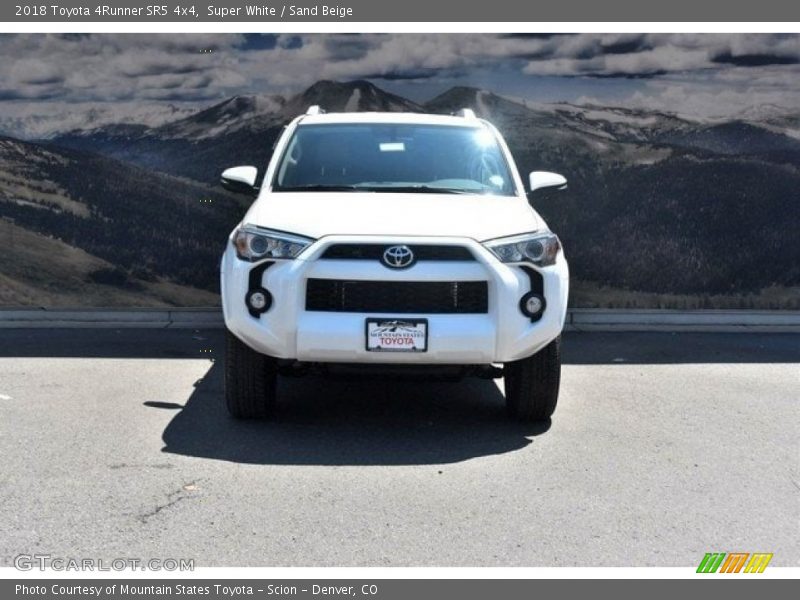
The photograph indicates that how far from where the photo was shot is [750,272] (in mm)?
11406

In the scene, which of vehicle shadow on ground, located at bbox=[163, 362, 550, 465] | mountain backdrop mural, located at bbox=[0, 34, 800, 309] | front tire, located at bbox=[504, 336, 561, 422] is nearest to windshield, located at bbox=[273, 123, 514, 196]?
front tire, located at bbox=[504, 336, 561, 422]

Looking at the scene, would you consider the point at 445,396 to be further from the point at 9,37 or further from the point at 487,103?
the point at 9,37

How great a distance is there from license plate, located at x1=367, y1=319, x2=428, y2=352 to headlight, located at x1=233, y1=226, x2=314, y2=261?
1.95ft

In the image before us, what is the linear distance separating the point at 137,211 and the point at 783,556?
25.7ft

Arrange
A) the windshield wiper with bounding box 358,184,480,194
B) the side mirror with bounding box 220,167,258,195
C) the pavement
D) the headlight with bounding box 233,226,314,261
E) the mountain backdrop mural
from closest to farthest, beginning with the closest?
the pavement → the headlight with bounding box 233,226,314,261 → the windshield wiper with bounding box 358,184,480,194 → the side mirror with bounding box 220,167,258,195 → the mountain backdrop mural

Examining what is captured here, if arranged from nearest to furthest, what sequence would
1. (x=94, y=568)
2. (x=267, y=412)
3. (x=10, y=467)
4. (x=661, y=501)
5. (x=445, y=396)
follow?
(x=94, y=568)
(x=661, y=501)
(x=10, y=467)
(x=267, y=412)
(x=445, y=396)

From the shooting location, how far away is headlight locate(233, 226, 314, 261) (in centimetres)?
657

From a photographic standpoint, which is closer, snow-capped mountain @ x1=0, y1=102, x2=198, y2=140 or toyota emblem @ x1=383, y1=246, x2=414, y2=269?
toyota emblem @ x1=383, y1=246, x2=414, y2=269

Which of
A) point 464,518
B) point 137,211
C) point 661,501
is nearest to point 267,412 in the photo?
point 464,518

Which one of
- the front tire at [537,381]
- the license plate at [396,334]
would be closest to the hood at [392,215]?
the license plate at [396,334]

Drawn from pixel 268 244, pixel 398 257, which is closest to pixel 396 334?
pixel 398 257

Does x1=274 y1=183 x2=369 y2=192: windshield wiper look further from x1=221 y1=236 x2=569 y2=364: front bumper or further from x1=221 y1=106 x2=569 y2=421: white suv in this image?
x1=221 y1=236 x2=569 y2=364: front bumper

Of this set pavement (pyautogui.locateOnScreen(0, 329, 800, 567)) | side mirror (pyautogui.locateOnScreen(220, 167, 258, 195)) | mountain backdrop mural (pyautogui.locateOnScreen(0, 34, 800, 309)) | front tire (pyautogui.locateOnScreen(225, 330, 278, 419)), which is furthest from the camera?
mountain backdrop mural (pyautogui.locateOnScreen(0, 34, 800, 309))

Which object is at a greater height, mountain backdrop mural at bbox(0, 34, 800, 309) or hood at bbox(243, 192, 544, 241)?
hood at bbox(243, 192, 544, 241)
